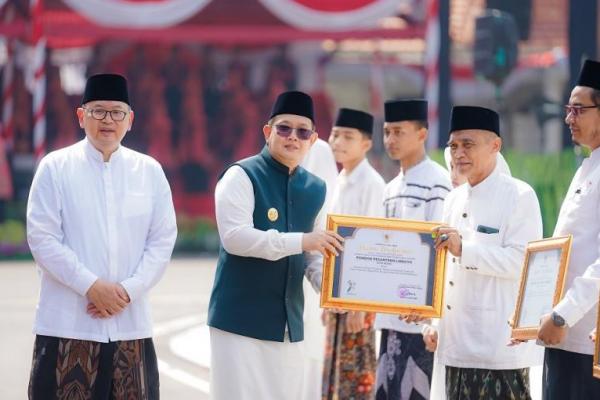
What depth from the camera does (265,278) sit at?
7.74 m

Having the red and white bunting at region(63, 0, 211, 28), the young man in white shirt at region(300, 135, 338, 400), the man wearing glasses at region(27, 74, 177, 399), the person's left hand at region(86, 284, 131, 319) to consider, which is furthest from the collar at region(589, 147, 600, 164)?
the red and white bunting at region(63, 0, 211, 28)

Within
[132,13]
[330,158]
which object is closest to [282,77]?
[132,13]

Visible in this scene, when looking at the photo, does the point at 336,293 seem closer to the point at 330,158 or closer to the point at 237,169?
the point at 237,169

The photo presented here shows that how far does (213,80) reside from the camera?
2869 centimetres

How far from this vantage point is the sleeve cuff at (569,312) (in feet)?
21.1

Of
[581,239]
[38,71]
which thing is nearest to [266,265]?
[581,239]

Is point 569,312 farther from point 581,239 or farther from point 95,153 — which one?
point 95,153

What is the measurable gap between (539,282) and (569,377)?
0.41 metres

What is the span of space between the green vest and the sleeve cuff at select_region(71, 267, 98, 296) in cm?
70

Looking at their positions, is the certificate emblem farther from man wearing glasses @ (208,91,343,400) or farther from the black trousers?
the black trousers

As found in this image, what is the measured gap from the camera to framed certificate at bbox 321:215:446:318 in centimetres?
762

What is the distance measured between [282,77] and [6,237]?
19.1 ft

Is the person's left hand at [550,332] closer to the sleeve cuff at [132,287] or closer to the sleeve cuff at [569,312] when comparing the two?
the sleeve cuff at [569,312]

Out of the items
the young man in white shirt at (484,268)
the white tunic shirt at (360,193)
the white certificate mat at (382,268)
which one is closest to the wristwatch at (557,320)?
the young man in white shirt at (484,268)
